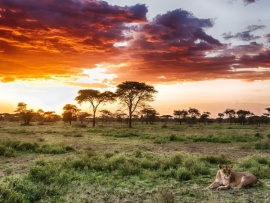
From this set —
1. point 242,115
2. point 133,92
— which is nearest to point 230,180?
point 133,92

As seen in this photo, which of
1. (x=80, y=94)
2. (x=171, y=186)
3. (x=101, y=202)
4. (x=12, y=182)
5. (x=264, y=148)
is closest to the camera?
(x=101, y=202)

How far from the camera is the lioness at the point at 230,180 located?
406 inches

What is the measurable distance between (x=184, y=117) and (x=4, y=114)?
86.0 metres

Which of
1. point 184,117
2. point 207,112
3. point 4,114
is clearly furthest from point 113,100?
point 4,114

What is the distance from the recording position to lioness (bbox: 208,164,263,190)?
1031cm

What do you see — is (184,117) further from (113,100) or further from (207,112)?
(113,100)

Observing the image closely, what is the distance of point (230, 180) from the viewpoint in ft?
34.3

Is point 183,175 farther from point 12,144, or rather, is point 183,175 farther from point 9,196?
point 12,144

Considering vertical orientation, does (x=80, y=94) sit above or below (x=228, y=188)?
above

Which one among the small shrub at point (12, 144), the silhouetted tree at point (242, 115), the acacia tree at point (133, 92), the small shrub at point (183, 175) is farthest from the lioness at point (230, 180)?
the silhouetted tree at point (242, 115)

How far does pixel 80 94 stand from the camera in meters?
77.6

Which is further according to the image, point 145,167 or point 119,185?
point 145,167

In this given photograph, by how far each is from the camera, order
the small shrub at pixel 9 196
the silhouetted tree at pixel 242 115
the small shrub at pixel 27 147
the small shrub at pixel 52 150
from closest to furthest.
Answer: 1. the small shrub at pixel 9 196
2. the small shrub at pixel 52 150
3. the small shrub at pixel 27 147
4. the silhouetted tree at pixel 242 115

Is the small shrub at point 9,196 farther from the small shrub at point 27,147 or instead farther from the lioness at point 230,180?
the small shrub at point 27,147
